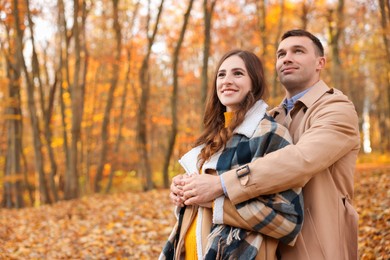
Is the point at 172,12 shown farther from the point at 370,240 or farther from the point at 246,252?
the point at 246,252

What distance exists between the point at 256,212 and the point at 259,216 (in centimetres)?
3

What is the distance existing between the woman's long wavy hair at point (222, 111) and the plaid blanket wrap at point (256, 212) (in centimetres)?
10

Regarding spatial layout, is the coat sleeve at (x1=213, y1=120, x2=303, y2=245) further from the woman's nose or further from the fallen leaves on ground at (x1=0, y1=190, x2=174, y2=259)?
the fallen leaves on ground at (x1=0, y1=190, x2=174, y2=259)

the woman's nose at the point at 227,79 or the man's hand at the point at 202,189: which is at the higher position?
the woman's nose at the point at 227,79

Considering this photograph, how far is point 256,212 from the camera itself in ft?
6.72

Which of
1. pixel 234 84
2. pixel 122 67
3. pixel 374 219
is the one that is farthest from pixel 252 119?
pixel 122 67

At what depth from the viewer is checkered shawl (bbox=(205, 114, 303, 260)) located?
2.04 m

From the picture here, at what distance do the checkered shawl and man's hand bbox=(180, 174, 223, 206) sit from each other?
0.28 ft

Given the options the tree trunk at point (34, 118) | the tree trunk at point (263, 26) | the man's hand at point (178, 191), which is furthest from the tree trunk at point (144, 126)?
the man's hand at point (178, 191)

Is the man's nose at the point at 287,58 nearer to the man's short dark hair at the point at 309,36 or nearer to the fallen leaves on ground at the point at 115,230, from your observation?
the man's short dark hair at the point at 309,36

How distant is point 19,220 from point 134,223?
12.5ft

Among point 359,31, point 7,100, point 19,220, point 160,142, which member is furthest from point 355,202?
point 160,142

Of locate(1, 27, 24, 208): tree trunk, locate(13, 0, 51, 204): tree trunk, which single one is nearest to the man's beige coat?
locate(13, 0, 51, 204): tree trunk

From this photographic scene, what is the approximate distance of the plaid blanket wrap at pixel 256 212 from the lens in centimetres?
204
